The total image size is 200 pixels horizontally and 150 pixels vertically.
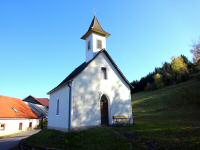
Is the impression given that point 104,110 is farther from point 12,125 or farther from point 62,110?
point 12,125

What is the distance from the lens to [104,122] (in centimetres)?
2172

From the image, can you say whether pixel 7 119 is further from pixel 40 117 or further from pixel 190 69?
pixel 190 69

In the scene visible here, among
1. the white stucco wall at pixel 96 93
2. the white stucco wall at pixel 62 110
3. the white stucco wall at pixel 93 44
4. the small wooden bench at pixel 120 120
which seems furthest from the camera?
the white stucco wall at pixel 93 44

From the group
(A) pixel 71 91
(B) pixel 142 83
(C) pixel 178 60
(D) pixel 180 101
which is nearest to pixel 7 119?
(A) pixel 71 91

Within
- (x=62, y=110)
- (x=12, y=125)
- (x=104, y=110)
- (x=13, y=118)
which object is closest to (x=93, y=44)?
(x=104, y=110)

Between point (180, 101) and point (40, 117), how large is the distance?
110ft

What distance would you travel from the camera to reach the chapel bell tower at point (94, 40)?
24319 millimetres

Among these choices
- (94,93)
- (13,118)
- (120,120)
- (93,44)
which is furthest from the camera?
(13,118)

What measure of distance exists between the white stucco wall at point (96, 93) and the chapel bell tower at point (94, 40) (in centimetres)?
192

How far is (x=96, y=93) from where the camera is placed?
21.3 meters

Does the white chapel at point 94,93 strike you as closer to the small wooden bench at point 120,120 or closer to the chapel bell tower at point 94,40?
the chapel bell tower at point 94,40

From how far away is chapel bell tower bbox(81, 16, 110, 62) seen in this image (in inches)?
957

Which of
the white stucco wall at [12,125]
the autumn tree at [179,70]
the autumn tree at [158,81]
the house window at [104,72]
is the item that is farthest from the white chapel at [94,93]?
the autumn tree at [179,70]

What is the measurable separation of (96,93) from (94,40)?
284 inches
